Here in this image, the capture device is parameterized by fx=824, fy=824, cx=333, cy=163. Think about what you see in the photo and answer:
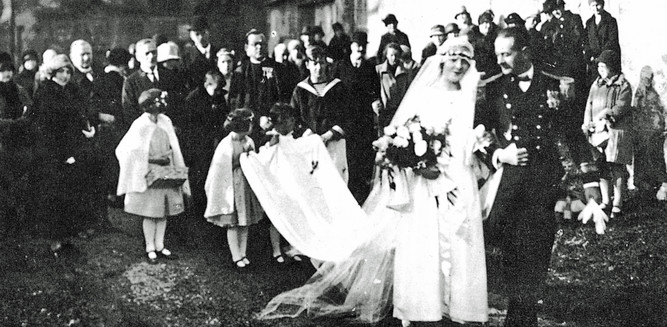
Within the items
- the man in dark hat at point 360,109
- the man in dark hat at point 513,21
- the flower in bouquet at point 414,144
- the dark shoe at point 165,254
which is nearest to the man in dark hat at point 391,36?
the man in dark hat at point 360,109

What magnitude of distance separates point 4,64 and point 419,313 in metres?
3.34

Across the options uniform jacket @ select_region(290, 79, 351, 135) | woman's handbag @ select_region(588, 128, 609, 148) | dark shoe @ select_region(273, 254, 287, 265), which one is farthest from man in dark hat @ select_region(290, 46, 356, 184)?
woman's handbag @ select_region(588, 128, 609, 148)

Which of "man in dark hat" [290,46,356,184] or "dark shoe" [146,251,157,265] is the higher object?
"man in dark hat" [290,46,356,184]

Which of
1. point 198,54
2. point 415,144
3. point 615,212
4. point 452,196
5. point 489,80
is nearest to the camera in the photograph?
point 415,144

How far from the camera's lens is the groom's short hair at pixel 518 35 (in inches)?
230

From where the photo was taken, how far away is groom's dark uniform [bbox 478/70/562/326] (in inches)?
227

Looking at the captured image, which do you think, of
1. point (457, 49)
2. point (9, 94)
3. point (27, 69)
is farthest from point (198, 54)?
point (457, 49)

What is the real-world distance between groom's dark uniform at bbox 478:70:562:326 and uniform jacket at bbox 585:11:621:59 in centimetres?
36

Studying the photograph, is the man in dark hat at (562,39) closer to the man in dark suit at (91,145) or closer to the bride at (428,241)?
the bride at (428,241)

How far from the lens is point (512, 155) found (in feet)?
19.0

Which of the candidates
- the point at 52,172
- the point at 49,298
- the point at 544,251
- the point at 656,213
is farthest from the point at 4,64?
the point at 656,213

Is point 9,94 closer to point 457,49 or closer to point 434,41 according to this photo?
point 434,41

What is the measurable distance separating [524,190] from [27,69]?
11.8 feet

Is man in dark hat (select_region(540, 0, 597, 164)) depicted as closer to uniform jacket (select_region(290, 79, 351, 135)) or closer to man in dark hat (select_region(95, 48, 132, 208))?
uniform jacket (select_region(290, 79, 351, 135))
